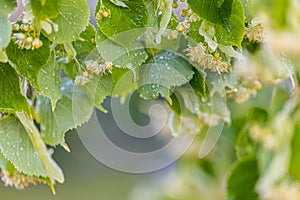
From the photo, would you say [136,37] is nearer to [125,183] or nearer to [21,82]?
[21,82]

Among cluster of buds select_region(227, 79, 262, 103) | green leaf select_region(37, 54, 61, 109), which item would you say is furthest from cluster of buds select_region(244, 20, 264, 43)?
green leaf select_region(37, 54, 61, 109)

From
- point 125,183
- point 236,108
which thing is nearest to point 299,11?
point 236,108

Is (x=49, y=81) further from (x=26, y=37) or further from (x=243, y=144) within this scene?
(x=243, y=144)

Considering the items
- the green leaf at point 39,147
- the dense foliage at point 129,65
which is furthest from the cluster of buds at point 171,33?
the green leaf at point 39,147

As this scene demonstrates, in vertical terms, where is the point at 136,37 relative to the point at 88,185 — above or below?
above

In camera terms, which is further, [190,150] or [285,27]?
[190,150]

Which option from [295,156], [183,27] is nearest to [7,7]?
[183,27]
